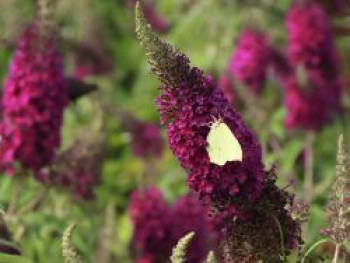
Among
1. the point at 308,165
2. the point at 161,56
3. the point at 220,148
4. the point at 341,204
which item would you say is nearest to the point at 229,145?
the point at 220,148

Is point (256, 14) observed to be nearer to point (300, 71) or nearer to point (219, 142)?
point (300, 71)

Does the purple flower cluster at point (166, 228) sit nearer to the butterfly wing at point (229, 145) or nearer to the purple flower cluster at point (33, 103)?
the purple flower cluster at point (33, 103)

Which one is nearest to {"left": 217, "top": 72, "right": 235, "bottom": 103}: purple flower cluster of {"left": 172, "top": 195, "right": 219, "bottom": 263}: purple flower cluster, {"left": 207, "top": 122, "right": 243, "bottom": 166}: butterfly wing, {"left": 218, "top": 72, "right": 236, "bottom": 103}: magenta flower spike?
{"left": 218, "top": 72, "right": 236, "bottom": 103}: magenta flower spike

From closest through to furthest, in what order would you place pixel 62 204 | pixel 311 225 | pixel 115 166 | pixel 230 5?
pixel 311 225 → pixel 62 204 → pixel 230 5 → pixel 115 166

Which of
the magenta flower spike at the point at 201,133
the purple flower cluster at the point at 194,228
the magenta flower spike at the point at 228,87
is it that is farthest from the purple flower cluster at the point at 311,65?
the magenta flower spike at the point at 201,133

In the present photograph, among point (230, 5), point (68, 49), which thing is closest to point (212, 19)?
point (230, 5)
